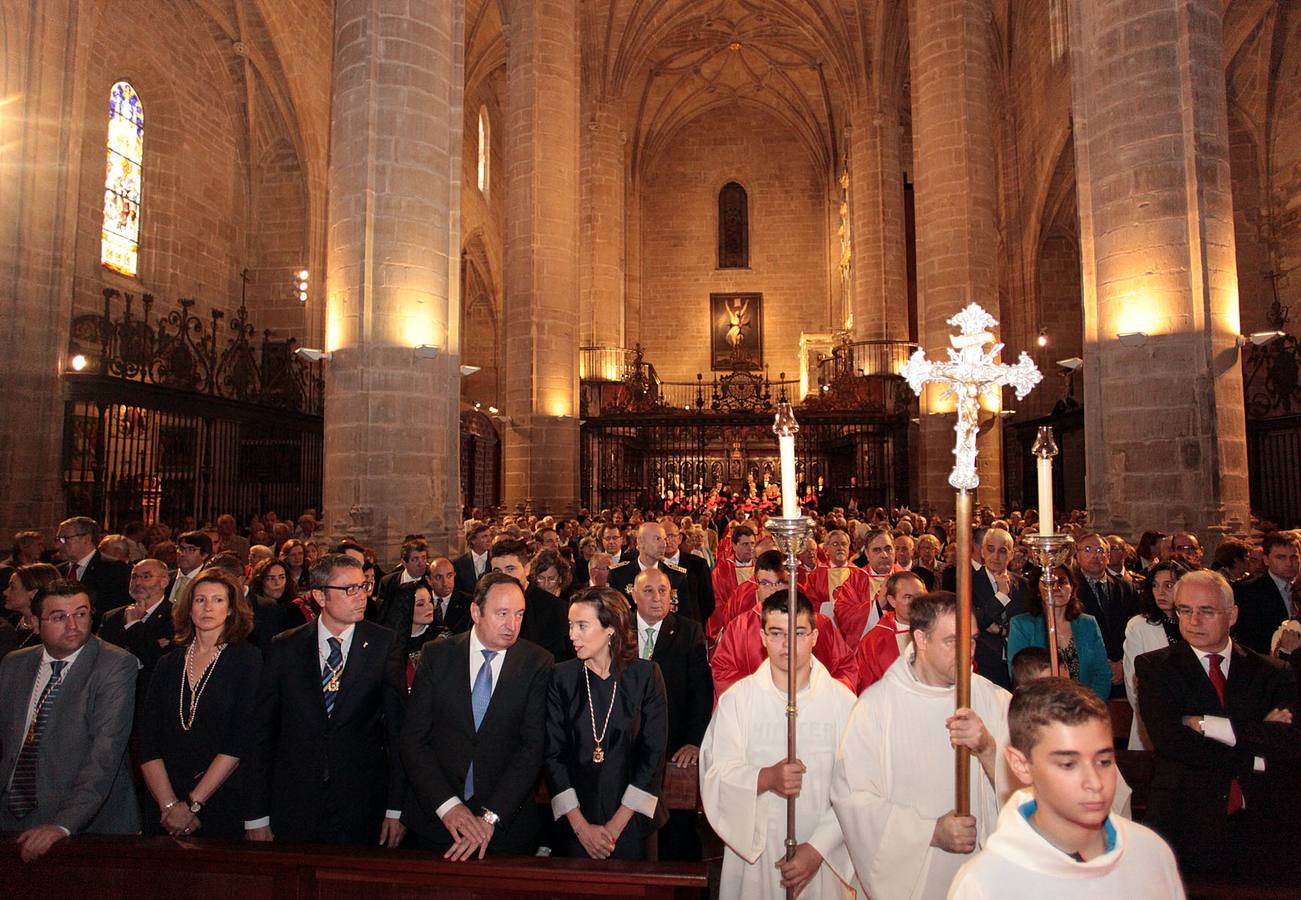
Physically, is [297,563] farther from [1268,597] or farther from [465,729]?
[1268,597]

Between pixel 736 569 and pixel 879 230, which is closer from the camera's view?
pixel 736 569

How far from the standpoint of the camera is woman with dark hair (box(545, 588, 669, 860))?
3.41 meters

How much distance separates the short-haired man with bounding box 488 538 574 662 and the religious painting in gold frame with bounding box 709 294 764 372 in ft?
89.9

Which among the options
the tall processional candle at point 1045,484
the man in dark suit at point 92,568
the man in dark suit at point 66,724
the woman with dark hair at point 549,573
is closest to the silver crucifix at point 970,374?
the tall processional candle at point 1045,484

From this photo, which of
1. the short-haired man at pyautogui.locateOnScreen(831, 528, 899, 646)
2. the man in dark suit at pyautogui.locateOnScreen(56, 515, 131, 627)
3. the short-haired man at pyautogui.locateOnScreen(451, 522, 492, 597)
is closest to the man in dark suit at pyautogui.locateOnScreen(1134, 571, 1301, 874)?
the short-haired man at pyautogui.locateOnScreen(831, 528, 899, 646)

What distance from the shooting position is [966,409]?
228cm

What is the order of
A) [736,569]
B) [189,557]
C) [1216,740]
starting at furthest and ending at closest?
[736,569]
[189,557]
[1216,740]

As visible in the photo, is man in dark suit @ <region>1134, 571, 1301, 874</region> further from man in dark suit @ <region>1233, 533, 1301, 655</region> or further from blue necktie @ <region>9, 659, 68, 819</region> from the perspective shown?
blue necktie @ <region>9, 659, 68, 819</region>


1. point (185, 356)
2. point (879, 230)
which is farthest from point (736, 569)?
point (879, 230)

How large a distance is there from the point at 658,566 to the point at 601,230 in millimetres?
19257

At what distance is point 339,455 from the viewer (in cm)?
963

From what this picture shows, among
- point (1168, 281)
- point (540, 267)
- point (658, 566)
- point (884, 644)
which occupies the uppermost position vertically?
point (540, 267)

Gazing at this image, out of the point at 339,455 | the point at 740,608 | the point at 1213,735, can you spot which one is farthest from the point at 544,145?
the point at 1213,735

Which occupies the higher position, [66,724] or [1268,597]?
[1268,597]
